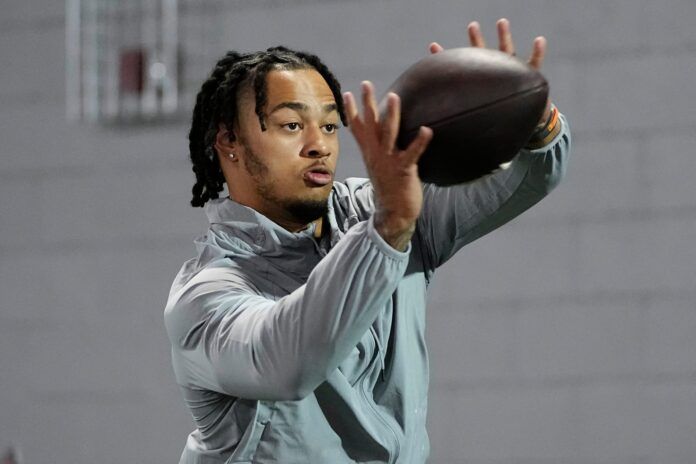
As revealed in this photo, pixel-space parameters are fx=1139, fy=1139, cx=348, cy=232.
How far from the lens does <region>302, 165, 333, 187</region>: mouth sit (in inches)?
64.6

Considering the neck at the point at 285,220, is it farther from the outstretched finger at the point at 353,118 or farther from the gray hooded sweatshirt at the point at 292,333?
the outstretched finger at the point at 353,118

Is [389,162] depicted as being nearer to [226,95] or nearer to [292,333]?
[292,333]

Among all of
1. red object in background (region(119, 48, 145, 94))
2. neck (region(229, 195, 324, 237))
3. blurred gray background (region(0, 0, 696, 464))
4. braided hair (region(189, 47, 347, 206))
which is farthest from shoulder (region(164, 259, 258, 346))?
red object in background (region(119, 48, 145, 94))

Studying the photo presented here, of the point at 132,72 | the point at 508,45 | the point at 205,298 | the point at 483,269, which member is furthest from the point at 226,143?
the point at 132,72

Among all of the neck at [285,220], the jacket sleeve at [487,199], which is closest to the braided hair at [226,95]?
the neck at [285,220]

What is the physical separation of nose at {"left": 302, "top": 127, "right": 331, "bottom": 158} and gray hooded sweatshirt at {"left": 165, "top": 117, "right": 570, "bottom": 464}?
0.11 metres

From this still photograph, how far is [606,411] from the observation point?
11.6 ft

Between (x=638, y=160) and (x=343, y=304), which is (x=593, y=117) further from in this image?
(x=343, y=304)

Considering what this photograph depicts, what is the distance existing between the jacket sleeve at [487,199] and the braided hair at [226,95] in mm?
231

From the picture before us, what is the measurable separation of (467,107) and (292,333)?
345mm

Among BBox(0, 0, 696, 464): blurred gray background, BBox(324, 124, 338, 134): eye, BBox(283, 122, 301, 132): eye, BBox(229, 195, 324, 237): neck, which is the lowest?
BBox(0, 0, 696, 464): blurred gray background

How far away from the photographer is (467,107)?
1383mm

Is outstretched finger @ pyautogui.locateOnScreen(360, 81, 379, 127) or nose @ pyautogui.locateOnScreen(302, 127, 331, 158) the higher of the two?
outstretched finger @ pyautogui.locateOnScreen(360, 81, 379, 127)

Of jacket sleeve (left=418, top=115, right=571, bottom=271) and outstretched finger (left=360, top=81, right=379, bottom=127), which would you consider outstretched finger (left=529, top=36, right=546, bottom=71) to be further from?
outstretched finger (left=360, top=81, right=379, bottom=127)
